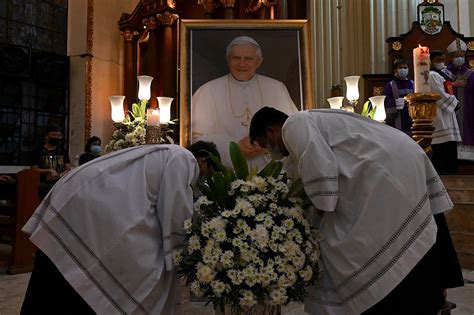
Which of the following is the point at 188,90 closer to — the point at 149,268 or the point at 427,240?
the point at 149,268

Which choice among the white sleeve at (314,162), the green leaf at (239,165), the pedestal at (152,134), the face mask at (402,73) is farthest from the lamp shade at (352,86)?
the green leaf at (239,165)

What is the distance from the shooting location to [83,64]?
364 inches

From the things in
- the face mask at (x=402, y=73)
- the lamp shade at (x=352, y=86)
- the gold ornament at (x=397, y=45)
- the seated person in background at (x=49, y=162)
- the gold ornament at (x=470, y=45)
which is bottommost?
the seated person in background at (x=49, y=162)

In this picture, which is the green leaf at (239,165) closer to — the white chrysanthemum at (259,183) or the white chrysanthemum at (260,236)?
the white chrysanthemum at (259,183)

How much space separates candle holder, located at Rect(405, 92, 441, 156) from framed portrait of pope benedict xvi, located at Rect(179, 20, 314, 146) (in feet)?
7.45

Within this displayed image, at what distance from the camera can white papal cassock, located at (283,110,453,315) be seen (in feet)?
6.90

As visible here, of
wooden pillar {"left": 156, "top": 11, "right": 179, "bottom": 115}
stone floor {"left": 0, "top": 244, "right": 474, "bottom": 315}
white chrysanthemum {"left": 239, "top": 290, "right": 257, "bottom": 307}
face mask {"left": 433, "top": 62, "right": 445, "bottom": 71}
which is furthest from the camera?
wooden pillar {"left": 156, "top": 11, "right": 179, "bottom": 115}

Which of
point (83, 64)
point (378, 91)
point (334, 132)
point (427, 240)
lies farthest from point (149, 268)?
point (83, 64)

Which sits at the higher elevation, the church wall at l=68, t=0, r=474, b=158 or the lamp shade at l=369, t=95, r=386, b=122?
the church wall at l=68, t=0, r=474, b=158

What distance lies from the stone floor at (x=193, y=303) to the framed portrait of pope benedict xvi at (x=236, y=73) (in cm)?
184

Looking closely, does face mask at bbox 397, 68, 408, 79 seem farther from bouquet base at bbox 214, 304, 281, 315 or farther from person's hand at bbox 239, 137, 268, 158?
bouquet base at bbox 214, 304, 281, 315

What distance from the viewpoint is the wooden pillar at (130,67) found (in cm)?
896

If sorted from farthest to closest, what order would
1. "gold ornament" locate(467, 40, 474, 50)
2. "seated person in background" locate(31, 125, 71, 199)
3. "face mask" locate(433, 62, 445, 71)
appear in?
"gold ornament" locate(467, 40, 474, 50) < "face mask" locate(433, 62, 445, 71) < "seated person in background" locate(31, 125, 71, 199)

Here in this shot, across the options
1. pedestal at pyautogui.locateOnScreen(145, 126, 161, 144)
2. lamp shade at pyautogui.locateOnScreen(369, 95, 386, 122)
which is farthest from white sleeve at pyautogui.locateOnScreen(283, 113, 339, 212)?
lamp shade at pyautogui.locateOnScreen(369, 95, 386, 122)
